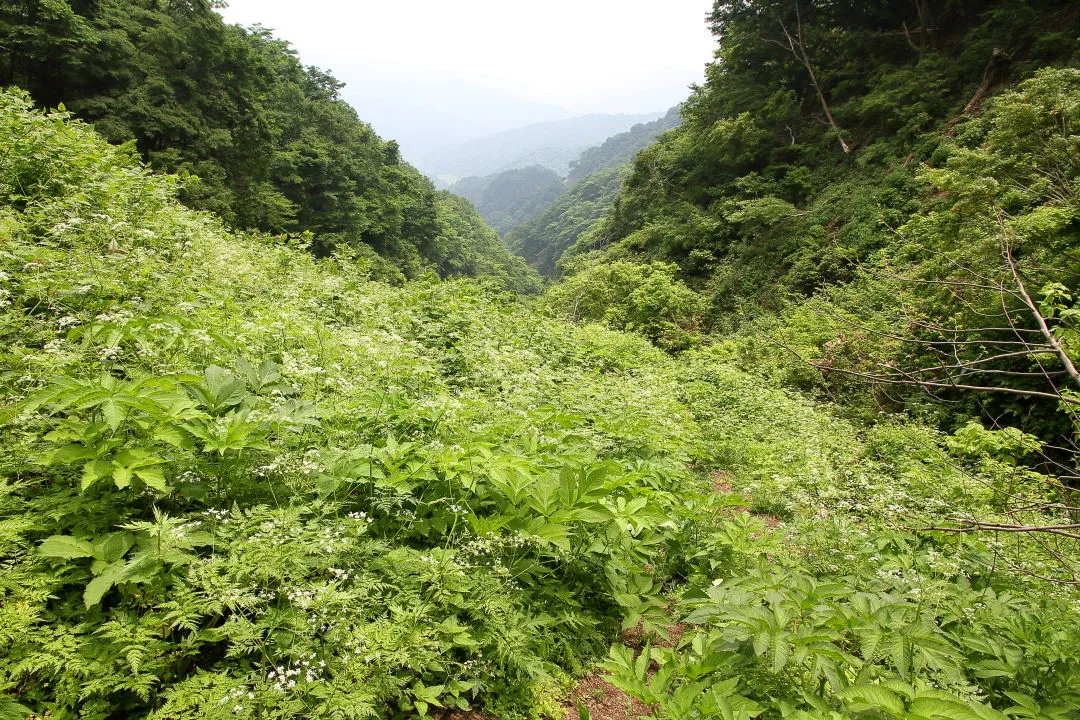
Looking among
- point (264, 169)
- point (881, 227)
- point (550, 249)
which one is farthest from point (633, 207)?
point (550, 249)

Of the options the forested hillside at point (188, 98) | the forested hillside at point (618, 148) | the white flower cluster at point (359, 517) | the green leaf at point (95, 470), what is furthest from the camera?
the forested hillside at point (618, 148)

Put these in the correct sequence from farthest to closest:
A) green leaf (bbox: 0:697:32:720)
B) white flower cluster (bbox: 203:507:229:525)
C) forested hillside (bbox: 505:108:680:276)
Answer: forested hillside (bbox: 505:108:680:276) < white flower cluster (bbox: 203:507:229:525) < green leaf (bbox: 0:697:32:720)

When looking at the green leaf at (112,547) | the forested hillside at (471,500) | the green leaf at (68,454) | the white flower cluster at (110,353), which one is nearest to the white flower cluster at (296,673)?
the forested hillside at (471,500)

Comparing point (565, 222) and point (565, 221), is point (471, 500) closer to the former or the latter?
point (565, 222)

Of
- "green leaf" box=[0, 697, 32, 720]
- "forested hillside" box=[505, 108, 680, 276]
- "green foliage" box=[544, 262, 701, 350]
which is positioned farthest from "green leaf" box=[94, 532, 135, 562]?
"forested hillside" box=[505, 108, 680, 276]

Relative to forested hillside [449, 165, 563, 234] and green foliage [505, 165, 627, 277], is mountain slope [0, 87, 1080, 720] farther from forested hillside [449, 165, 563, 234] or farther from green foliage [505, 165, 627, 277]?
forested hillside [449, 165, 563, 234]

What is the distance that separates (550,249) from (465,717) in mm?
88979

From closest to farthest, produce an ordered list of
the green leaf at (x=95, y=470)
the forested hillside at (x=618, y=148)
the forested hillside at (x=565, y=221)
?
the green leaf at (x=95, y=470) → the forested hillside at (x=565, y=221) → the forested hillside at (x=618, y=148)

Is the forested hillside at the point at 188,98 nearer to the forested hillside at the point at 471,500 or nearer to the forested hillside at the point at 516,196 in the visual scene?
the forested hillside at the point at 471,500

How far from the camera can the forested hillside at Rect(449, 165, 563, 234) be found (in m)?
146

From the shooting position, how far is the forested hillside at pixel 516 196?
481ft

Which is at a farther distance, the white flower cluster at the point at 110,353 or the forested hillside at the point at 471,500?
the white flower cluster at the point at 110,353

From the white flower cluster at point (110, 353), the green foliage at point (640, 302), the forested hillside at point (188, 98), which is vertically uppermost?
the forested hillside at point (188, 98)

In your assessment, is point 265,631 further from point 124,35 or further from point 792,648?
point 124,35
